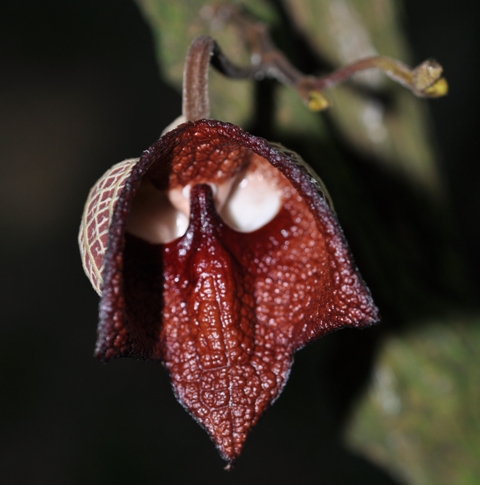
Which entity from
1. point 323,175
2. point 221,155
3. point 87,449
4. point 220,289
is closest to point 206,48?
point 221,155

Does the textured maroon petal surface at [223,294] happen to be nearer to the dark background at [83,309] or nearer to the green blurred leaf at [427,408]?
the green blurred leaf at [427,408]

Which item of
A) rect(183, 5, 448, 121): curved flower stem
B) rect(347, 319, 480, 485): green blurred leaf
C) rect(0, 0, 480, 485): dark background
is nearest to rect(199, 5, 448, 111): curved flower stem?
rect(183, 5, 448, 121): curved flower stem

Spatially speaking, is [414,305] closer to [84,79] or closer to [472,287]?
[472,287]

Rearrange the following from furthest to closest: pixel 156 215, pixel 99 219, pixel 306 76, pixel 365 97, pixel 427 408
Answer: pixel 365 97
pixel 427 408
pixel 306 76
pixel 156 215
pixel 99 219

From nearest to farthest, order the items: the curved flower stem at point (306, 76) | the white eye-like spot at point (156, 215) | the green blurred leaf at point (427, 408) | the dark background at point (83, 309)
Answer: the white eye-like spot at point (156, 215) < the curved flower stem at point (306, 76) < the green blurred leaf at point (427, 408) < the dark background at point (83, 309)

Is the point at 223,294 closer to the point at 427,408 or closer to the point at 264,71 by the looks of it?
the point at 264,71

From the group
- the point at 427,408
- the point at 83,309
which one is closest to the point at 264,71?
the point at 427,408

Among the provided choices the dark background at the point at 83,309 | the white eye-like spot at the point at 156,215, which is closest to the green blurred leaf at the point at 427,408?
the white eye-like spot at the point at 156,215
